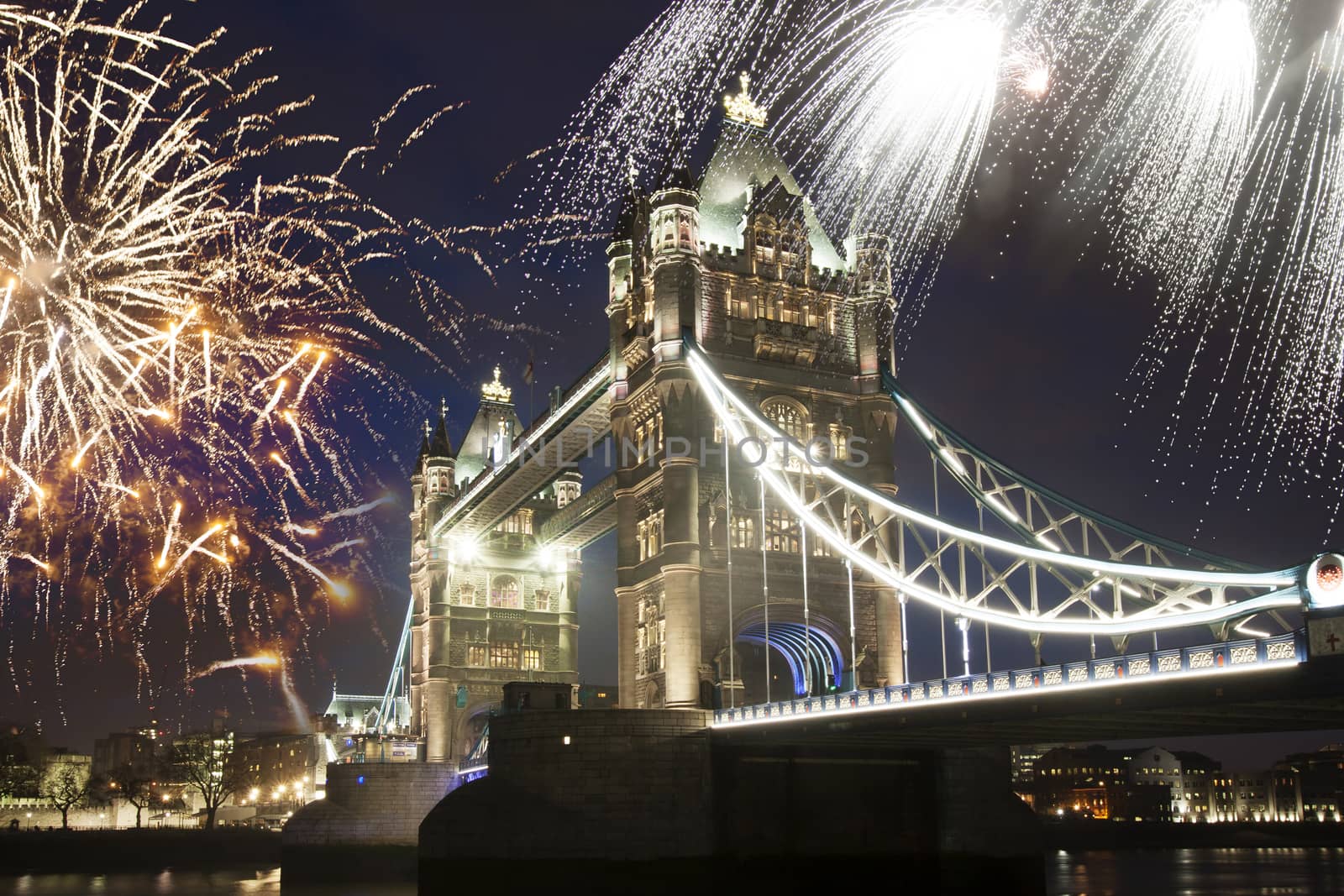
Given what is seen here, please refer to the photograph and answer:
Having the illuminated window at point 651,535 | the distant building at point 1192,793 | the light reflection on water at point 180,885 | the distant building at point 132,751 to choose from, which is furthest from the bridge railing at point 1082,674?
the distant building at point 1192,793

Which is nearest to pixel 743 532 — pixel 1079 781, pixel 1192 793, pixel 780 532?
pixel 780 532

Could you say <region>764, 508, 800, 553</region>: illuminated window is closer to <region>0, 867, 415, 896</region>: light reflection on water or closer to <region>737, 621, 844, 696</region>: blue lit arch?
<region>737, 621, 844, 696</region>: blue lit arch

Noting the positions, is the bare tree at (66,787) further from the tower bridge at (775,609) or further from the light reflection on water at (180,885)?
the tower bridge at (775,609)

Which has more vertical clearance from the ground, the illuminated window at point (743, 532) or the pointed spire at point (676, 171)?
the pointed spire at point (676, 171)

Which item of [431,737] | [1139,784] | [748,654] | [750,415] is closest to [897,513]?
[750,415]

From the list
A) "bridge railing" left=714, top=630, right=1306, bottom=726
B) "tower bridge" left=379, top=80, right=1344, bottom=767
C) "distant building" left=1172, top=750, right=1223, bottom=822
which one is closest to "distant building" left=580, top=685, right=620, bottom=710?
"tower bridge" left=379, top=80, right=1344, bottom=767

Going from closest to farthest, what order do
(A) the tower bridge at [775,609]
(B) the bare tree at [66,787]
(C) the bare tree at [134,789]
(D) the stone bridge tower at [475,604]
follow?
1. (A) the tower bridge at [775,609]
2. (D) the stone bridge tower at [475,604]
3. (C) the bare tree at [134,789]
4. (B) the bare tree at [66,787]

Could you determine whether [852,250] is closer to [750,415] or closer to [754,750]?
[750,415]
